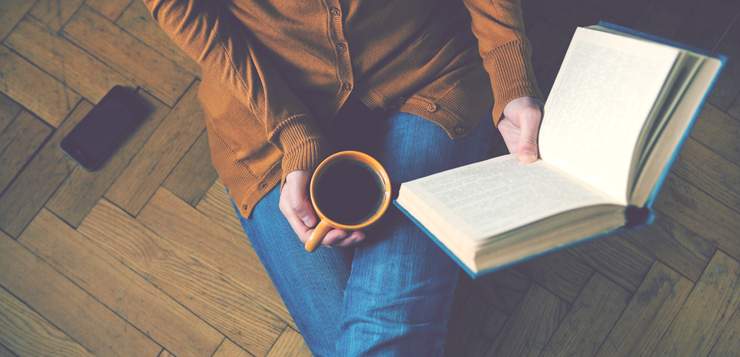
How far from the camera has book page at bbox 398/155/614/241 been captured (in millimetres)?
476

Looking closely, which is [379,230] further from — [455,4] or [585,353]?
[585,353]

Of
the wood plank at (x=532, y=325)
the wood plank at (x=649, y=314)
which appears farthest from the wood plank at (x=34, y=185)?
the wood plank at (x=649, y=314)

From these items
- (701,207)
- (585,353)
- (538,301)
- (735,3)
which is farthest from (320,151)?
(735,3)

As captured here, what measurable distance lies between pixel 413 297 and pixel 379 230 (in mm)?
112

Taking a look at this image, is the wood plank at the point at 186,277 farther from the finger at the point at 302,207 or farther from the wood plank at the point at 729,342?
the wood plank at the point at 729,342

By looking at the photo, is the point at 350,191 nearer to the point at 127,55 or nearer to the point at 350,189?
the point at 350,189

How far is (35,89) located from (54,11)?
0.20m

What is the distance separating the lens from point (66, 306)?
40.3 inches

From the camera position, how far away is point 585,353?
97 cm

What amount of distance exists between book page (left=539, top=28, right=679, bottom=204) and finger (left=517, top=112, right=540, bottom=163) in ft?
0.04

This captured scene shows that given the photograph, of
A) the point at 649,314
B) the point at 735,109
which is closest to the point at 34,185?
the point at 649,314

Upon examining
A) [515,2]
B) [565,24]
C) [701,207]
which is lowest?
[701,207]

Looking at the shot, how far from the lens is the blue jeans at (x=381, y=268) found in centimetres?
68

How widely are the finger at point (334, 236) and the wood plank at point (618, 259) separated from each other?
1.91 feet
